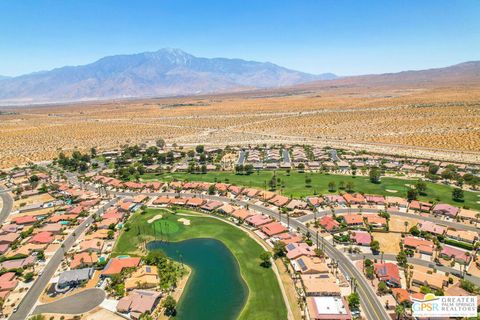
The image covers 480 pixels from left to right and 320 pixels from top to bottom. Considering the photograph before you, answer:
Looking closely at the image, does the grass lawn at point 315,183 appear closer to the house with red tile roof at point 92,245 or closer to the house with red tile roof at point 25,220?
the house with red tile roof at point 25,220

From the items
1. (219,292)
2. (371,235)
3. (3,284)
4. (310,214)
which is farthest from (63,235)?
(371,235)

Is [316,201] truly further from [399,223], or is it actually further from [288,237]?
[288,237]

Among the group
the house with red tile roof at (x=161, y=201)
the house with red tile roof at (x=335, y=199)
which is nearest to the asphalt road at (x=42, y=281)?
the house with red tile roof at (x=161, y=201)

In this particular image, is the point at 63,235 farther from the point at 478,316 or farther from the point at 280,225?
the point at 478,316

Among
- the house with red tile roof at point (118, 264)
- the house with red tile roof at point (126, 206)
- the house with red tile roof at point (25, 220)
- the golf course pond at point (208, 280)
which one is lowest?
the golf course pond at point (208, 280)

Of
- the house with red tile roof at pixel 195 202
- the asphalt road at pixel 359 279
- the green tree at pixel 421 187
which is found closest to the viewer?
→ the asphalt road at pixel 359 279

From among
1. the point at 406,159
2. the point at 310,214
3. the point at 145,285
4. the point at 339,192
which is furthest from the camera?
the point at 406,159

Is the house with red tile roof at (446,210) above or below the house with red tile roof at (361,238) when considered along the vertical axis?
above
